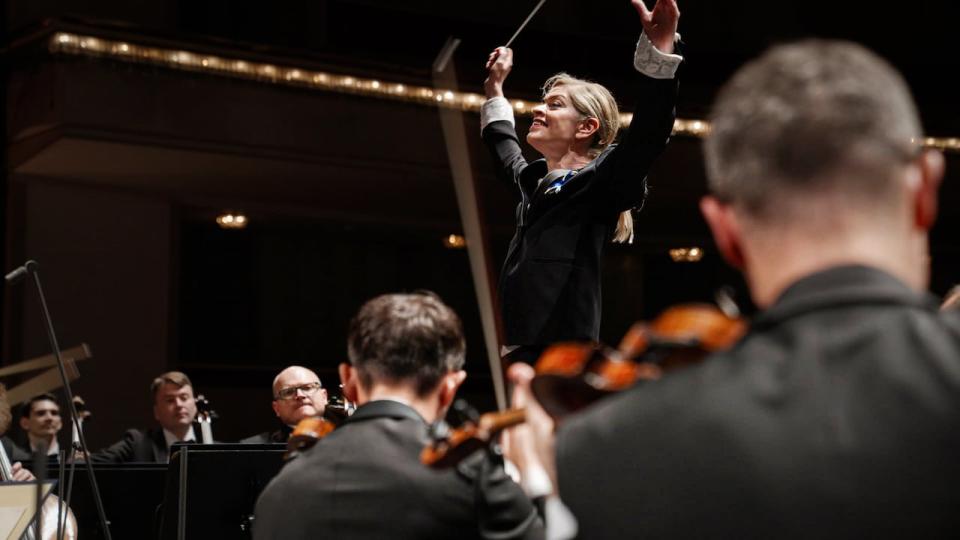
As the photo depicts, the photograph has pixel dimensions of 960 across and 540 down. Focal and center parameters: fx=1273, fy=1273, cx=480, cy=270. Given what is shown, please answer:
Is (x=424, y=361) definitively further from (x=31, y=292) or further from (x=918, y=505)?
(x=31, y=292)

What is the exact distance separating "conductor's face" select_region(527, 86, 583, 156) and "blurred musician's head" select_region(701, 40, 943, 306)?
2.07 metres

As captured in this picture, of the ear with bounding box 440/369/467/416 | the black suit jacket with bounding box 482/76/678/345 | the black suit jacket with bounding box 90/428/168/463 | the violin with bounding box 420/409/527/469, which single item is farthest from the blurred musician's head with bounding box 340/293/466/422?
the black suit jacket with bounding box 90/428/168/463

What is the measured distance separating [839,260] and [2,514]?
2479 millimetres

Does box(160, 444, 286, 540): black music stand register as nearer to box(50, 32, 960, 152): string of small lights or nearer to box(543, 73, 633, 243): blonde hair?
box(543, 73, 633, 243): blonde hair

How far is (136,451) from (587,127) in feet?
13.6

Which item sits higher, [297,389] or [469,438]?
[297,389]

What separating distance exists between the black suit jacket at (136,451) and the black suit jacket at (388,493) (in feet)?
16.7

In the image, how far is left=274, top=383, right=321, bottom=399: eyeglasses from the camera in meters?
5.51

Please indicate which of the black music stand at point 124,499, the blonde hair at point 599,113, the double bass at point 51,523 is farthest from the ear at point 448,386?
the black music stand at point 124,499

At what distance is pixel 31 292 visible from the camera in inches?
327

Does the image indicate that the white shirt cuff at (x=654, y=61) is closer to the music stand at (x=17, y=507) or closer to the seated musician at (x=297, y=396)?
the music stand at (x=17, y=507)

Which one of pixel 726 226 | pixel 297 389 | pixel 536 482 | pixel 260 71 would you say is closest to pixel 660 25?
pixel 536 482

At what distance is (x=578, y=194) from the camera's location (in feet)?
9.46

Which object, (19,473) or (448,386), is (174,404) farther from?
(448,386)
